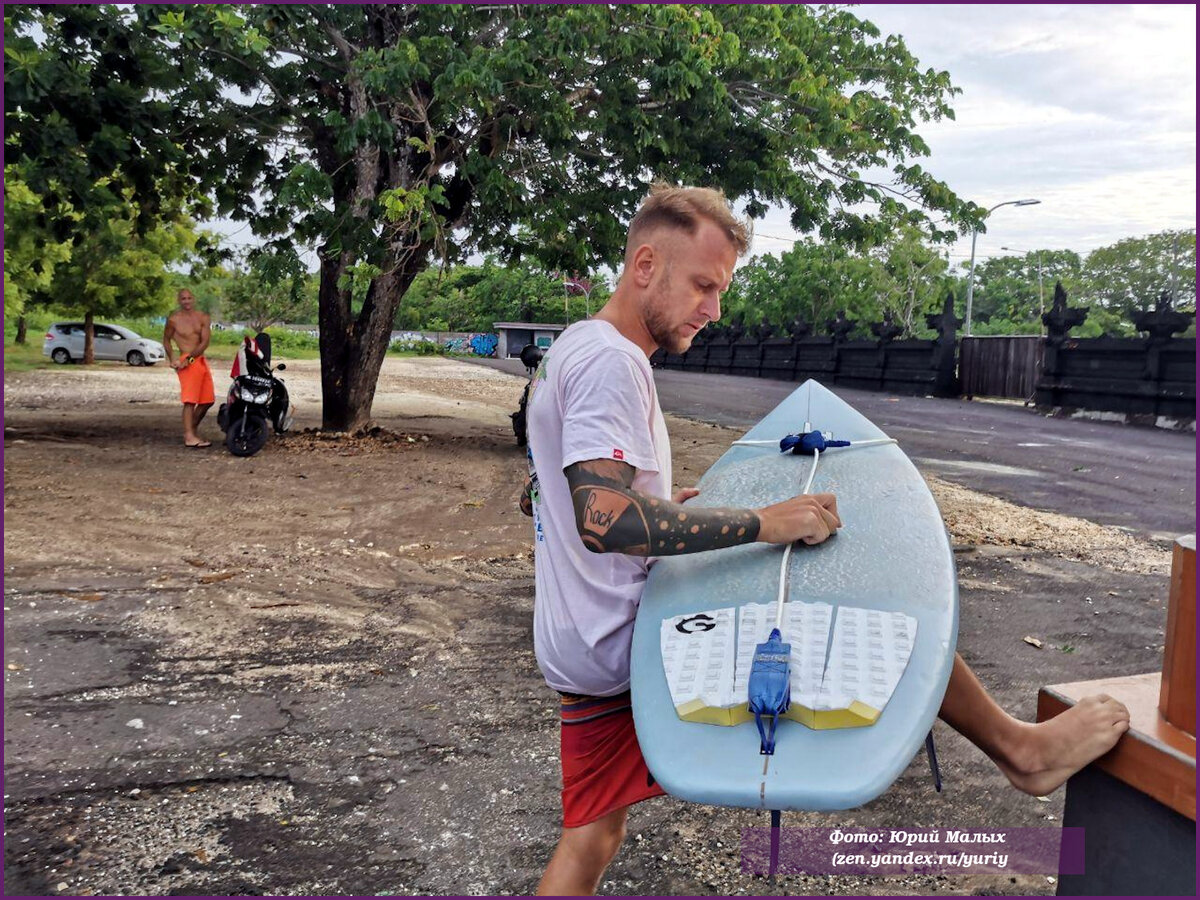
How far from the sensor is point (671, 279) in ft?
6.34

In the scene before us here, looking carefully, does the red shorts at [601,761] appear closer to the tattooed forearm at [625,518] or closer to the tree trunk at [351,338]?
the tattooed forearm at [625,518]

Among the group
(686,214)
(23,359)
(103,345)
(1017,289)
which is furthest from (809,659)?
(1017,289)

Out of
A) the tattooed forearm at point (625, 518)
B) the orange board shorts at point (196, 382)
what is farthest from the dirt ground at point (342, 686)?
the orange board shorts at point (196, 382)

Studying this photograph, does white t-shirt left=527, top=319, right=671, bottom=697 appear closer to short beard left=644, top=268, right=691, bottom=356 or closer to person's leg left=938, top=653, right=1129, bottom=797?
short beard left=644, top=268, right=691, bottom=356

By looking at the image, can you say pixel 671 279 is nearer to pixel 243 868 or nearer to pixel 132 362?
pixel 243 868

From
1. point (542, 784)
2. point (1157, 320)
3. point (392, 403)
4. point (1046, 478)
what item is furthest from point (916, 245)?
point (542, 784)

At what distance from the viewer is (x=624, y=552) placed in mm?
1752

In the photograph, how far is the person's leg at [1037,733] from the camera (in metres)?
1.78

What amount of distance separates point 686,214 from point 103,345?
125 ft

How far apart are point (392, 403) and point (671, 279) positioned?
17.8m

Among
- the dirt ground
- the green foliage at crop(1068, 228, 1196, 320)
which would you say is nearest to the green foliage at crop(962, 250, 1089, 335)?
the green foliage at crop(1068, 228, 1196, 320)

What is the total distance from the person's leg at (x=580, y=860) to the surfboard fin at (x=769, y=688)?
43cm

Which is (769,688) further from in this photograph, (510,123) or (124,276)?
(124,276)

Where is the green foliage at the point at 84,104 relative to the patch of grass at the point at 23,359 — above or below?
above
